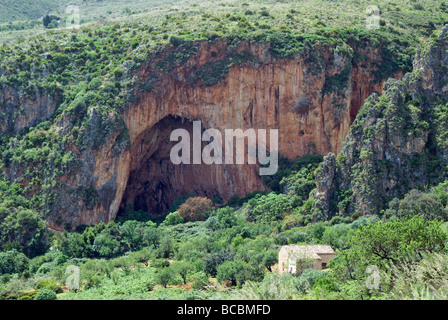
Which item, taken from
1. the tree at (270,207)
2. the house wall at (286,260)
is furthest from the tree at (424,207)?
the tree at (270,207)

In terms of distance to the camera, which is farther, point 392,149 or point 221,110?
point 221,110

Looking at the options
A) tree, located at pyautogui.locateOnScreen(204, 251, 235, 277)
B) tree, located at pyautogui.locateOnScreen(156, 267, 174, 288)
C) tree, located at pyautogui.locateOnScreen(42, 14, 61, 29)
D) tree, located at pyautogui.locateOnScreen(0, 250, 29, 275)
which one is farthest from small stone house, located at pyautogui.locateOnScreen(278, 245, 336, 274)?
tree, located at pyautogui.locateOnScreen(42, 14, 61, 29)

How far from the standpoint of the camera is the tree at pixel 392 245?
138ft

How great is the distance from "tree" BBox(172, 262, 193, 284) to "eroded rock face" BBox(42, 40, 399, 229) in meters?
17.0

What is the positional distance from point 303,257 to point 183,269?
9279 millimetres

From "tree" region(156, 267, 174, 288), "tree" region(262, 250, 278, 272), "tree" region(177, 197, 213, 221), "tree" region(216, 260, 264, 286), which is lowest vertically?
"tree" region(156, 267, 174, 288)

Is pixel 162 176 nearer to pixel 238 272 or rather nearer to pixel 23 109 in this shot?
pixel 23 109

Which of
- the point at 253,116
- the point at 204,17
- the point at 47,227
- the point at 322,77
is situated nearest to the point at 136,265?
the point at 47,227

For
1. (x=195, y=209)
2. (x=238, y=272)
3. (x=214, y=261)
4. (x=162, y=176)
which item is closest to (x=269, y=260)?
(x=238, y=272)

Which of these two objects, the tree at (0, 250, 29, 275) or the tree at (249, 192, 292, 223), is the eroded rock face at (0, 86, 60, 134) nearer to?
the tree at (0, 250, 29, 275)

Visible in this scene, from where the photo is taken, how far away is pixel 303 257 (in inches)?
2158

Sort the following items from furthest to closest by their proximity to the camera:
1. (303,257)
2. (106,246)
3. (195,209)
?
(195,209), (106,246), (303,257)

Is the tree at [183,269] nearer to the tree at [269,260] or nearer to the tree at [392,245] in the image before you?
the tree at [269,260]

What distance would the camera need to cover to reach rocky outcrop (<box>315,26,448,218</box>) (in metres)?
65.8
